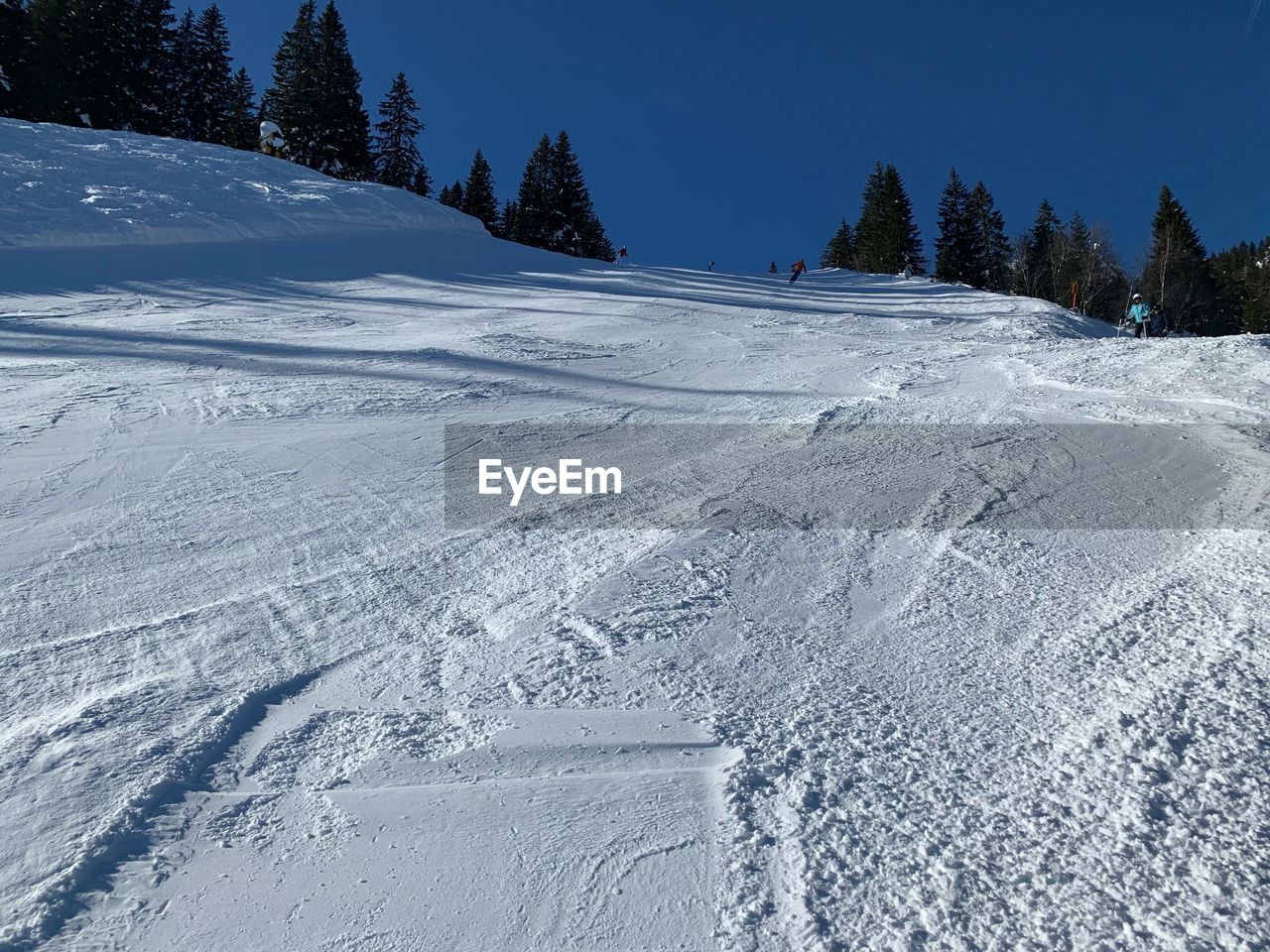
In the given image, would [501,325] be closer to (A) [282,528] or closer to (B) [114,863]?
(A) [282,528]

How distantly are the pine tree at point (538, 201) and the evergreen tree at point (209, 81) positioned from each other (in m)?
17.6

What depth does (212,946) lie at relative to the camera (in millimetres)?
1844

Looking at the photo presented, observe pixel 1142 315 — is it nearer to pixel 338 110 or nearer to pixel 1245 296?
pixel 338 110

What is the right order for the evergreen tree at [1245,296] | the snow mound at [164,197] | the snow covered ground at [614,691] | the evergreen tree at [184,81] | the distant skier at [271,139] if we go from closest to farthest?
the snow covered ground at [614,691], the snow mound at [164,197], the distant skier at [271,139], the evergreen tree at [184,81], the evergreen tree at [1245,296]

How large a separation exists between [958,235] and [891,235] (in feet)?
21.1

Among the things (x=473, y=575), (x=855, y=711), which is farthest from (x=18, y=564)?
(x=855, y=711)

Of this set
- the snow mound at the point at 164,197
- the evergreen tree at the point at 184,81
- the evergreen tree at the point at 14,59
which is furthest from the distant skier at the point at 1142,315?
the evergreen tree at the point at 184,81

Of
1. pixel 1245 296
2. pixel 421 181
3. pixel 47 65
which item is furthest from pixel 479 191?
pixel 1245 296

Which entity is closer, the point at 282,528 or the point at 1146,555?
the point at 1146,555

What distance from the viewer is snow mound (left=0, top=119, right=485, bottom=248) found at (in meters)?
15.5

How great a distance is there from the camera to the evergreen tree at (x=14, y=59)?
32156 mm

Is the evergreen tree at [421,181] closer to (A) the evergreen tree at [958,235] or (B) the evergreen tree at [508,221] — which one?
(B) the evergreen tree at [508,221]

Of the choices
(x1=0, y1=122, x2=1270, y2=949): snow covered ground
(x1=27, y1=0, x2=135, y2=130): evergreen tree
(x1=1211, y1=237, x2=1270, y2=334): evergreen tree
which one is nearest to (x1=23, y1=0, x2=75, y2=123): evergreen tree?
(x1=27, y1=0, x2=135, y2=130): evergreen tree

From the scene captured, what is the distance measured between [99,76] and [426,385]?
39.6 m
